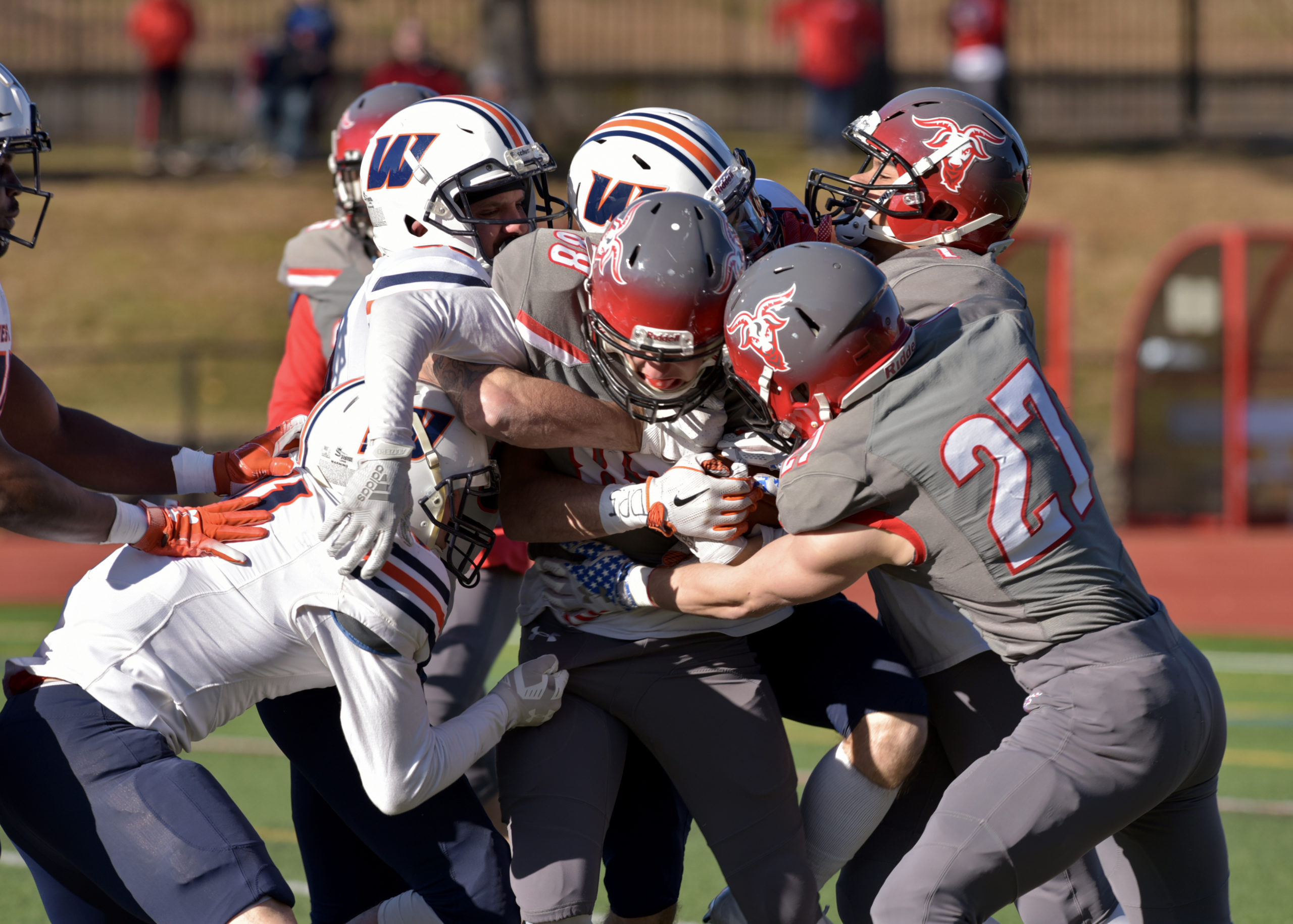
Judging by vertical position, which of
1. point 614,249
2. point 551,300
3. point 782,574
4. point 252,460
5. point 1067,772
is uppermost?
point 614,249

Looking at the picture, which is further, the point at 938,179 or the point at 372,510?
the point at 938,179

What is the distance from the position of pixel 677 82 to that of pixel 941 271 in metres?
18.2

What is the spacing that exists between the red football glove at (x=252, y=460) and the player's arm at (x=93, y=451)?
13cm

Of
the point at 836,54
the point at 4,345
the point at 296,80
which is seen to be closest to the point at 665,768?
the point at 4,345

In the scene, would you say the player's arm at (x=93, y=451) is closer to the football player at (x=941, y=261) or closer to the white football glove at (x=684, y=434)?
the white football glove at (x=684, y=434)

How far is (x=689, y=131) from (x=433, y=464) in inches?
41.2

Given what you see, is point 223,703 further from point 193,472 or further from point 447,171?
point 447,171

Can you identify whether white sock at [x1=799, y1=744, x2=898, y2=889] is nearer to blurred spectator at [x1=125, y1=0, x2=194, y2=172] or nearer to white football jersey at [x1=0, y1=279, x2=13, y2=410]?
white football jersey at [x1=0, y1=279, x2=13, y2=410]

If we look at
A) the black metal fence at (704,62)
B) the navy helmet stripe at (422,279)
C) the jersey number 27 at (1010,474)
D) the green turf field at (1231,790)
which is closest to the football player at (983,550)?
the jersey number 27 at (1010,474)

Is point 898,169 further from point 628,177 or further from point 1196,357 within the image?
point 1196,357

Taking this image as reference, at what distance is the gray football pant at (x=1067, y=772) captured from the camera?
283cm

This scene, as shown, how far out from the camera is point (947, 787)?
11.4 feet

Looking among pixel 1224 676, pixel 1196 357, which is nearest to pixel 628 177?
pixel 1224 676

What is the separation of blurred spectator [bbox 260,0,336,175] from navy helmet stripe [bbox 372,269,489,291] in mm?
14750
